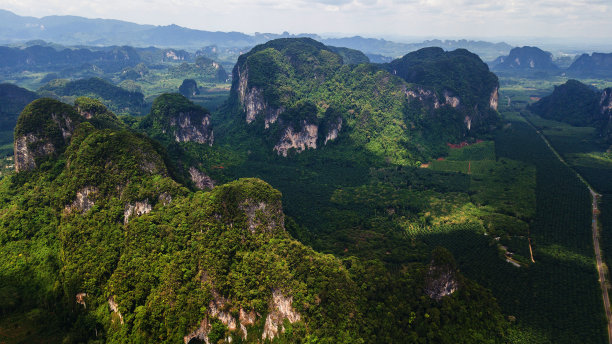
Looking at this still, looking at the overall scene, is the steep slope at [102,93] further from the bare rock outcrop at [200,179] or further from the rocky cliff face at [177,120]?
the bare rock outcrop at [200,179]

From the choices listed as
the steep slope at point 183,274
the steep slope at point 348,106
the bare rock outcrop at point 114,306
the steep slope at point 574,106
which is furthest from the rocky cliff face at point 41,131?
the steep slope at point 574,106

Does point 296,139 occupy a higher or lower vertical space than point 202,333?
higher

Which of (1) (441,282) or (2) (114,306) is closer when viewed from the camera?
(2) (114,306)

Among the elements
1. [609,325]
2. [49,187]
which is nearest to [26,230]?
[49,187]

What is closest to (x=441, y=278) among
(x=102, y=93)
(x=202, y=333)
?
(x=202, y=333)

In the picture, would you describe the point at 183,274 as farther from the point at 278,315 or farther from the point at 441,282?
the point at 441,282

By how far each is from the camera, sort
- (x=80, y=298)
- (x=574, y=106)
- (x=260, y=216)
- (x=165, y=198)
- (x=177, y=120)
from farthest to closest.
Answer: (x=574, y=106) → (x=177, y=120) → (x=165, y=198) → (x=260, y=216) → (x=80, y=298)
